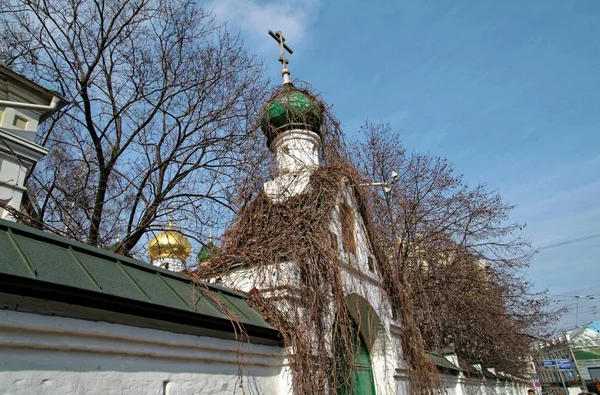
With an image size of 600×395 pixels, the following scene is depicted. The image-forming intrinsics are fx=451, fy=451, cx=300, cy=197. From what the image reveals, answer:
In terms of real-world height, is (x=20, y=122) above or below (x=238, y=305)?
above

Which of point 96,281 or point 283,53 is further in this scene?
point 283,53

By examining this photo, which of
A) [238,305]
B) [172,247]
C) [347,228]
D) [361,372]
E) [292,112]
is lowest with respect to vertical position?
[361,372]

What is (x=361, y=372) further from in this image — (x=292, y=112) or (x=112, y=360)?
(x=292, y=112)

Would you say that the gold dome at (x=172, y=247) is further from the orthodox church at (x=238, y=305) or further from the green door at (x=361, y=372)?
the green door at (x=361, y=372)

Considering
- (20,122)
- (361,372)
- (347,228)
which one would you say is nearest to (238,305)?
(361,372)

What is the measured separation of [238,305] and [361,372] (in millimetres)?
2688

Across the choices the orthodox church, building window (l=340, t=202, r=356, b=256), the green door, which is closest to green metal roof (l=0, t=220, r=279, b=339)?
the orthodox church

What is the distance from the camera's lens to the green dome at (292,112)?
28.8 ft

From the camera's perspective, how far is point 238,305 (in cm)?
498

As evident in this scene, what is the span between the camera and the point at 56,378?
3006 mm

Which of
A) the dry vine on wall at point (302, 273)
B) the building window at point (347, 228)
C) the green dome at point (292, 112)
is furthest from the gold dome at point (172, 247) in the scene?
the green dome at point (292, 112)

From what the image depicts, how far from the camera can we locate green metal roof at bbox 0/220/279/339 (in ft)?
9.60

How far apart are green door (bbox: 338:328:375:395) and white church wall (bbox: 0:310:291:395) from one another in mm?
1776

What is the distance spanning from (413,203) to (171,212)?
8.02 m
